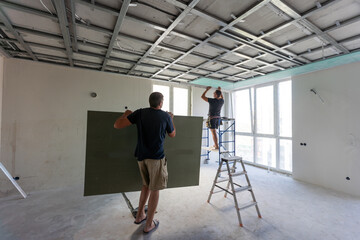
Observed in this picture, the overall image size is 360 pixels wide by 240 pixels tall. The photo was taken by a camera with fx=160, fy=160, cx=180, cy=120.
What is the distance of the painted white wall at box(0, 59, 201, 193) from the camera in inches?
124

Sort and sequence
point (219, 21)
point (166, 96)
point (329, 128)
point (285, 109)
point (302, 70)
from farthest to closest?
point (166, 96)
point (285, 109)
point (302, 70)
point (329, 128)
point (219, 21)

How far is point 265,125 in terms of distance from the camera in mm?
5121

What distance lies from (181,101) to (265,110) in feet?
8.87

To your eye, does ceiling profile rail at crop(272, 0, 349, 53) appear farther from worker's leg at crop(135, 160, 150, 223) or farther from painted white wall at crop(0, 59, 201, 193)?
painted white wall at crop(0, 59, 201, 193)

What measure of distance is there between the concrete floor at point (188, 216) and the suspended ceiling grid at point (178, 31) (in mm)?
2680

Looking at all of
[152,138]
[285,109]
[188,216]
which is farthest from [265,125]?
[152,138]

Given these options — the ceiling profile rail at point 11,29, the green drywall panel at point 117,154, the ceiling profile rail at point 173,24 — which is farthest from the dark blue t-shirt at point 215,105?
the ceiling profile rail at point 11,29

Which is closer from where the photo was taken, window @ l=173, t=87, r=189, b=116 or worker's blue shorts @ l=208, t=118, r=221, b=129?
worker's blue shorts @ l=208, t=118, r=221, b=129

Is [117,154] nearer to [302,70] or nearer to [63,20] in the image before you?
[63,20]

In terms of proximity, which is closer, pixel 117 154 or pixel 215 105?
pixel 117 154

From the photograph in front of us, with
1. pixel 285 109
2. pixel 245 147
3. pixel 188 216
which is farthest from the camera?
pixel 245 147

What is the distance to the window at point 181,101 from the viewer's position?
5168mm

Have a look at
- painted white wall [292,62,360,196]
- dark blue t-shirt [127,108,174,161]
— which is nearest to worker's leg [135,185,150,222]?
dark blue t-shirt [127,108,174,161]

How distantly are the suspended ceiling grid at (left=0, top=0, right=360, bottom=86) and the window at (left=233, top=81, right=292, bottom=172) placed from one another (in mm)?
1373
